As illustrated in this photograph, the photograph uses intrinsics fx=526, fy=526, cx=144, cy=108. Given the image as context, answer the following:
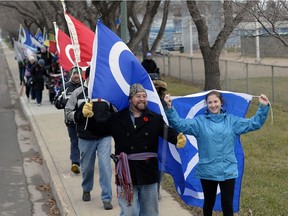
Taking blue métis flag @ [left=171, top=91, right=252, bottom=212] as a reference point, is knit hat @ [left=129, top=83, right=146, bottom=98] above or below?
above

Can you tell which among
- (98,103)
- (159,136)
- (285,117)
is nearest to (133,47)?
(285,117)

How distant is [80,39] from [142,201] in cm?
314

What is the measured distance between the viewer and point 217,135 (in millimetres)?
5000

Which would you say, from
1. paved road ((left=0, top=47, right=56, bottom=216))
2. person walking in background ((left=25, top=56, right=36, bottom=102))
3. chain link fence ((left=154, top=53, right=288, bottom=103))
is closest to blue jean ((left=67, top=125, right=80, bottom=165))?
paved road ((left=0, top=47, right=56, bottom=216))

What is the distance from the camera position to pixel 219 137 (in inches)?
197

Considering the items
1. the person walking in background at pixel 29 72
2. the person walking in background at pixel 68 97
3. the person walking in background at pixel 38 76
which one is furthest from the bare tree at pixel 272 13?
the person walking in background at pixel 29 72

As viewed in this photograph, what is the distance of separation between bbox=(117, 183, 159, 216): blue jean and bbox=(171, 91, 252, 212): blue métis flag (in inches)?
25.7

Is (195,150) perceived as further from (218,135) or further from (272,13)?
(272,13)

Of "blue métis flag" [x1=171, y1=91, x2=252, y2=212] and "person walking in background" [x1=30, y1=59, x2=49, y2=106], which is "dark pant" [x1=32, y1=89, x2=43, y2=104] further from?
"blue métis flag" [x1=171, y1=91, x2=252, y2=212]

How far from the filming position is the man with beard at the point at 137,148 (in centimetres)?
478

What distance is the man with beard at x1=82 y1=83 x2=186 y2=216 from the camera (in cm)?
478

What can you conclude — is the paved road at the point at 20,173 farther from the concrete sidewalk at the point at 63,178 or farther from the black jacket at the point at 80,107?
the black jacket at the point at 80,107

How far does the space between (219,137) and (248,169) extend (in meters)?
3.40

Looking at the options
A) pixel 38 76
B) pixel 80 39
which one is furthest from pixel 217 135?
pixel 38 76
